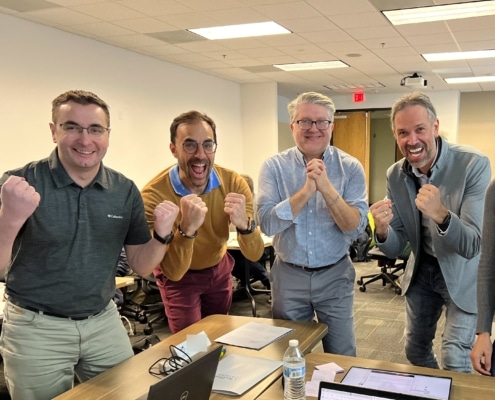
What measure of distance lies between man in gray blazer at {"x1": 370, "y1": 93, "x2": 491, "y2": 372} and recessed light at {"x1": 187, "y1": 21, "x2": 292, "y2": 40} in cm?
342

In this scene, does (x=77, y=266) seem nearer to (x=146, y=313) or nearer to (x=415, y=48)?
(x=146, y=313)

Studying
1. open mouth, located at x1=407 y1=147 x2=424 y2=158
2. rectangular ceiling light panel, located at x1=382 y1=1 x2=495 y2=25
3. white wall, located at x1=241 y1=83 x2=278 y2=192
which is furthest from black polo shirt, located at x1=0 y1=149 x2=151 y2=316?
white wall, located at x1=241 y1=83 x2=278 y2=192

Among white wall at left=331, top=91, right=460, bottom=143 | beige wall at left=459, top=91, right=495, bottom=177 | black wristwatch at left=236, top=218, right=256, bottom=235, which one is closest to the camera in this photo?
black wristwatch at left=236, top=218, right=256, bottom=235

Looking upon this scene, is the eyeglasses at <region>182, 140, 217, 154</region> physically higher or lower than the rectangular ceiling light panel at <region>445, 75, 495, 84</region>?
lower

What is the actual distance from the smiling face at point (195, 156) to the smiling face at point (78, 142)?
47cm

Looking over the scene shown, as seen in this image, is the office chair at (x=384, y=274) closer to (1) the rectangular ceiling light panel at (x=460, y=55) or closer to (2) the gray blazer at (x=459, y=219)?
(1) the rectangular ceiling light panel at (x=460, y=55)

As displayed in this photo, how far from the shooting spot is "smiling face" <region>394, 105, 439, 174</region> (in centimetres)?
217

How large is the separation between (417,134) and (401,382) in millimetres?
1100

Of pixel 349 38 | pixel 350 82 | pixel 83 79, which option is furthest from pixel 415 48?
pixel 83 79

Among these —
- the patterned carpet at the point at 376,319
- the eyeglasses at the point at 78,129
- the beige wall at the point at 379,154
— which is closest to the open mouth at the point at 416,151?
the eyeglasses at the point at 78,129

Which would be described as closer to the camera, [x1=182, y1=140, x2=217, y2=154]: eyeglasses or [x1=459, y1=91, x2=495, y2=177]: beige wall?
[x1=182, y1=140, x2=217, y2=154]: eyeglasses

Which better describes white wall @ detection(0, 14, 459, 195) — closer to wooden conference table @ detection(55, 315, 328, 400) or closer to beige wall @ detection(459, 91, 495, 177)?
beige wall @ detection(459, 91, 495, 177)

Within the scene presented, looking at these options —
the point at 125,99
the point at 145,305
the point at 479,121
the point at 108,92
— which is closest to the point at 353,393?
the point at 145,305

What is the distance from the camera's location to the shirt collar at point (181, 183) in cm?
235
